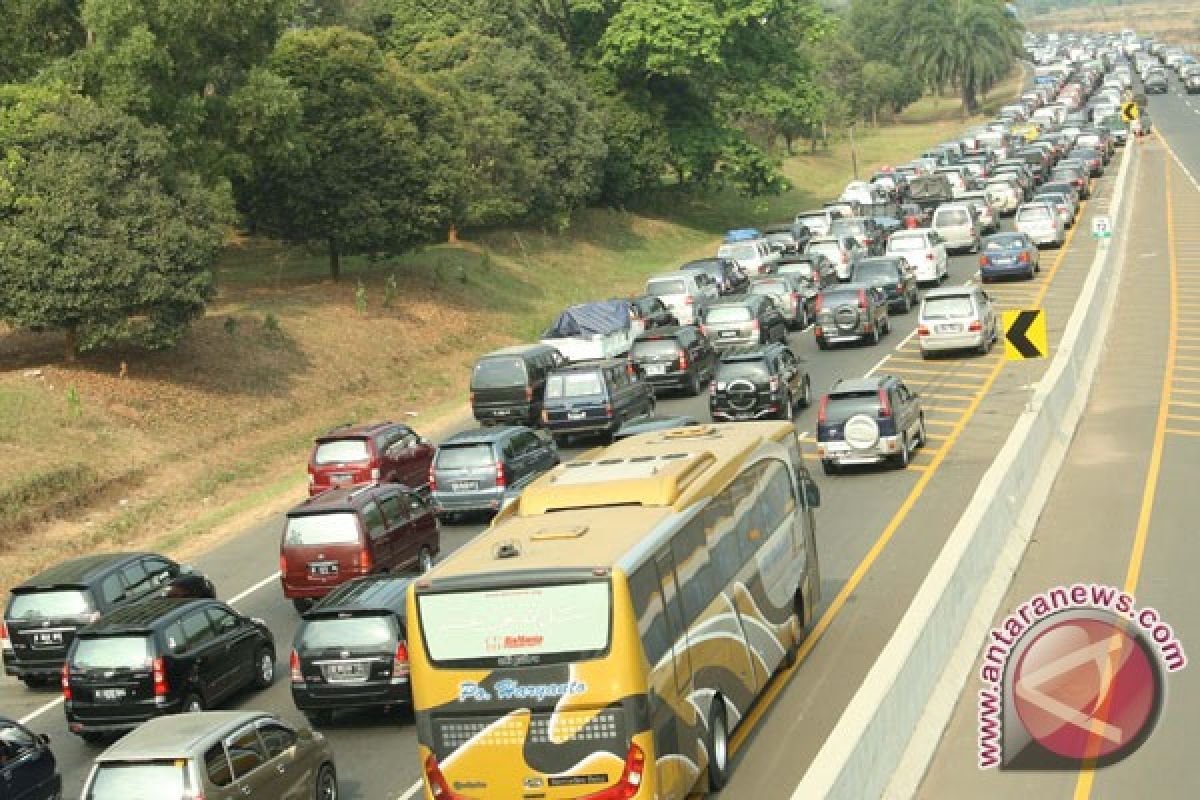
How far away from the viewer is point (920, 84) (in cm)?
14975

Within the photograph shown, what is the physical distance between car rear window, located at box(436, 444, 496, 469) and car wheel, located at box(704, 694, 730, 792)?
1434 cm

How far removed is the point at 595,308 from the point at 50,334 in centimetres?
1414

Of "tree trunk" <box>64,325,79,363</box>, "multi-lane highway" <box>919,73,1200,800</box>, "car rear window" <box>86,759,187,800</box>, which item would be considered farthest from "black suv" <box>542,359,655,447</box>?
"car rear window" <box>86,759,187,800</box>

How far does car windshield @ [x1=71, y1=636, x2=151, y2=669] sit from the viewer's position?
1988 cm

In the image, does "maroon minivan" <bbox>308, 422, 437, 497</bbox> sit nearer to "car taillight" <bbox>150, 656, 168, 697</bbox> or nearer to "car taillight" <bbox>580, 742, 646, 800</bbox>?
"car taillight" <bbox>150, 656, 168, 697</bbox>

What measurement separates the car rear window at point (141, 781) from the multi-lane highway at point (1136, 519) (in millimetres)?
6710

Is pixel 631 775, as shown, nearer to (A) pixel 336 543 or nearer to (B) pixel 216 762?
(B) pixel 216 762

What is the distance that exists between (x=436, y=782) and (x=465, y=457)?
15864mm

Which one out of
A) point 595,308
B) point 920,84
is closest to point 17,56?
point 595,308

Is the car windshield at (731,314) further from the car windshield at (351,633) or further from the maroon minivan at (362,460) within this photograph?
the car windshield at (351,633)

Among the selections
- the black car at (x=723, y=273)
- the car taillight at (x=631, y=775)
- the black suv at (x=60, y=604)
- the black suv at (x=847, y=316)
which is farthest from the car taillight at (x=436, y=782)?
the black car at (x=723, y=273)

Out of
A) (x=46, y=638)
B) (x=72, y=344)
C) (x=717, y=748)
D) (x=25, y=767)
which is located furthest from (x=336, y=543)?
(x=72, y=344)

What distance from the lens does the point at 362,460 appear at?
31.7 metres

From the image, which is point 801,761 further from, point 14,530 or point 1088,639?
point 14,530
